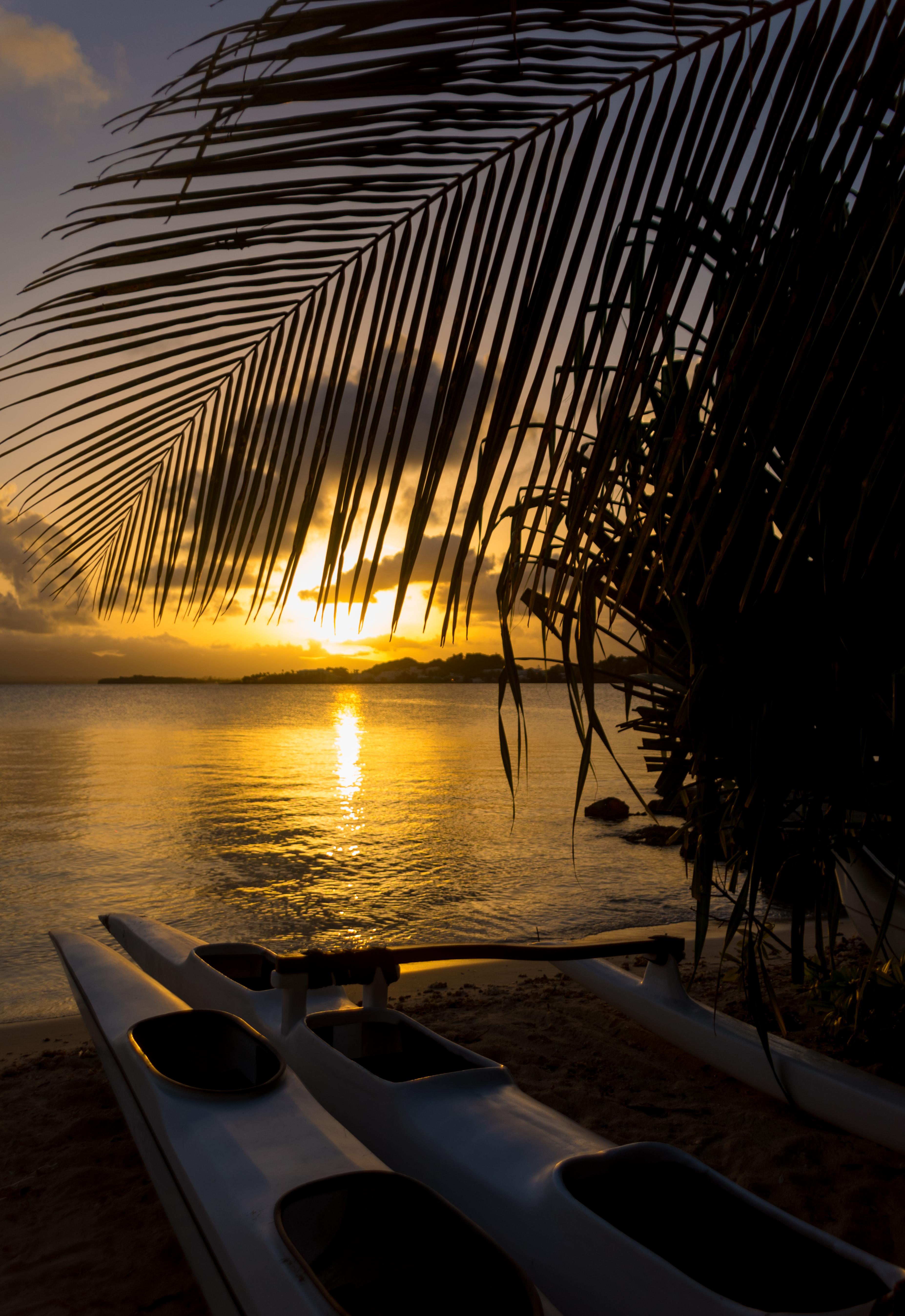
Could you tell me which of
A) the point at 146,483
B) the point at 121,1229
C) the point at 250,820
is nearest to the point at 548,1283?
the point at 121,1229

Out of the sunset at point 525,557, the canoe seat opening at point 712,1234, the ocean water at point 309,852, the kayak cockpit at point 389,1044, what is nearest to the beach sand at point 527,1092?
the sunset at point 525,557

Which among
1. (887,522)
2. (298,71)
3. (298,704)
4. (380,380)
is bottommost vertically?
(298,704)

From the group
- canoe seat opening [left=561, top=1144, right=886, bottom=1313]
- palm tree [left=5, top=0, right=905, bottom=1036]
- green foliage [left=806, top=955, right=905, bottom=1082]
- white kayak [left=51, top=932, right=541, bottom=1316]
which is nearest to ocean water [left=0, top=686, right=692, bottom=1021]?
white kayak [left=51, top=932, right=541, bottom=1316]

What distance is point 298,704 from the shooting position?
7881 centimetres

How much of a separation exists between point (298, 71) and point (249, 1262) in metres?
2.20

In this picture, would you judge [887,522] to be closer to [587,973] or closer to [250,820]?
[587,973]

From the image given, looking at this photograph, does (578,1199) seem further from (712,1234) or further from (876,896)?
(876,896)

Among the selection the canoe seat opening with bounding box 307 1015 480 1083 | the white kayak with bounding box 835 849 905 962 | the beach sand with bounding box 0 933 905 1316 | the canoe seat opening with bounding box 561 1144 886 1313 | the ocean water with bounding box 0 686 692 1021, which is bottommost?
the ocean water with bounding box 0 686 692 1021

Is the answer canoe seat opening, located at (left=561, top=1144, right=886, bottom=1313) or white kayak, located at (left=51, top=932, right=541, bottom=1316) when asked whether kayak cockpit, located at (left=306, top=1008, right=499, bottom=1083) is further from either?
canoe seat opening, located at (left=561, top=1144, right=886, bottom=1313)

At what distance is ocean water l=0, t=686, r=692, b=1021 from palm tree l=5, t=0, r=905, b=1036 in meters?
5.67

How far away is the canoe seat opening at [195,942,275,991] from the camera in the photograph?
162 inches

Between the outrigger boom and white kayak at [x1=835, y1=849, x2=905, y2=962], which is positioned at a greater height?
white kayak at [x1=835, y1=849, x2=905, y2=962]

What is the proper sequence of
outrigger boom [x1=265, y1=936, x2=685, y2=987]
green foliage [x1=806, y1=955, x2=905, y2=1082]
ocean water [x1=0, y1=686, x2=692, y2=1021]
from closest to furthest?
outrigger boom [x1=265, y1=936, x2=685, y2=987] < green foliage [x1=806, y1=955, x2=905, y2=1082] < ocean water [x1=0, y1=686, x2=692, y2=1021]

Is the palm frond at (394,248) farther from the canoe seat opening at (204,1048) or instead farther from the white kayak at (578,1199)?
the canoe seat opening at (204,1048)
